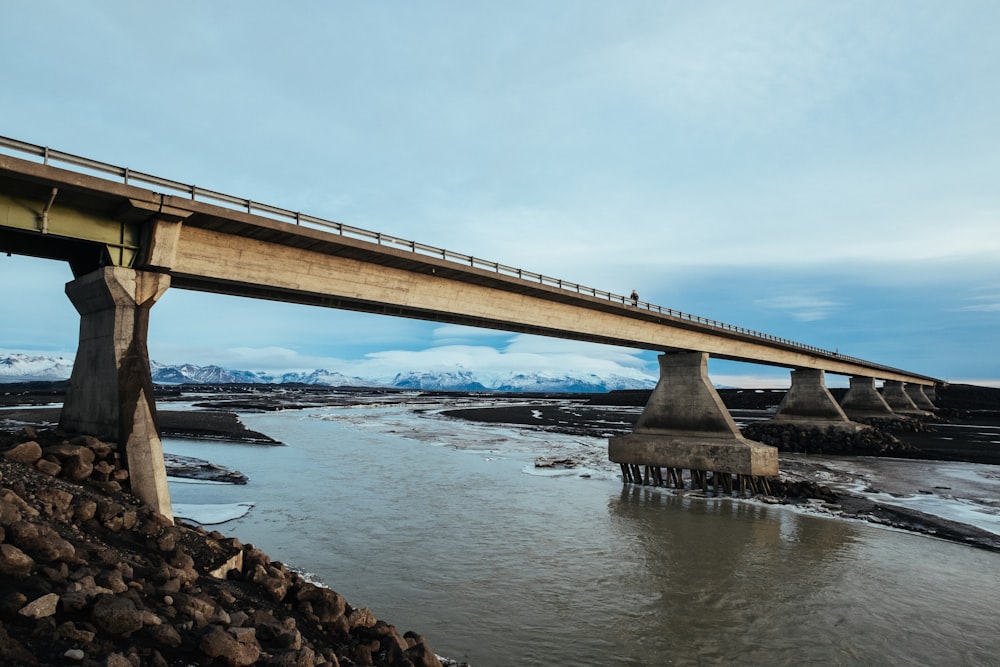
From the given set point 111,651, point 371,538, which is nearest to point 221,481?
point 371,538

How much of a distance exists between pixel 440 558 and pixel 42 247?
13508 mm

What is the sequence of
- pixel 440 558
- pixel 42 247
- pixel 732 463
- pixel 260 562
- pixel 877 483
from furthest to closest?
pixel 877 483 < pixel 732 463 < pixel 440 558 < pixel 42 247 < pixel 260 562

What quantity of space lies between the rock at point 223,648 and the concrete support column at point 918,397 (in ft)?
391

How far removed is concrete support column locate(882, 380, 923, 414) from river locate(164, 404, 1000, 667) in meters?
86.4

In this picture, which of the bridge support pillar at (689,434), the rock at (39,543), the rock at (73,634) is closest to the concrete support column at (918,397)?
the bridge support pillar at (689,434)

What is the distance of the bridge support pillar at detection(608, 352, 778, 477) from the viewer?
1059 inches

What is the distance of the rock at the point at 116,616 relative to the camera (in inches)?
237

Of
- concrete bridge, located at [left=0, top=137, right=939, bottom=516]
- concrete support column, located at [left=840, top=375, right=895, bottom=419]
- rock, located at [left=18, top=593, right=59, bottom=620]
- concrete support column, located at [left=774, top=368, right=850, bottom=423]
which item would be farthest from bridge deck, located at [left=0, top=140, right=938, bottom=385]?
concrete support column, located at [left=840, top=375, right=895, bottom=419]

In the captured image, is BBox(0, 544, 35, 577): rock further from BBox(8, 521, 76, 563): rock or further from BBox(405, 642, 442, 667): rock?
BBox(405, 642, 442, 667): rock

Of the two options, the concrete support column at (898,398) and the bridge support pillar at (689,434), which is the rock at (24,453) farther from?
the concrete support column at (898,398)

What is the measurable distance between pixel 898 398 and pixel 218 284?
10845cm

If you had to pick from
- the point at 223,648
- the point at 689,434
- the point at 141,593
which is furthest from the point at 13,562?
the point at 689,434

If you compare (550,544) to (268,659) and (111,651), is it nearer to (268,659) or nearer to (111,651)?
(268,659)

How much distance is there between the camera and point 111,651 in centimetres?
571
